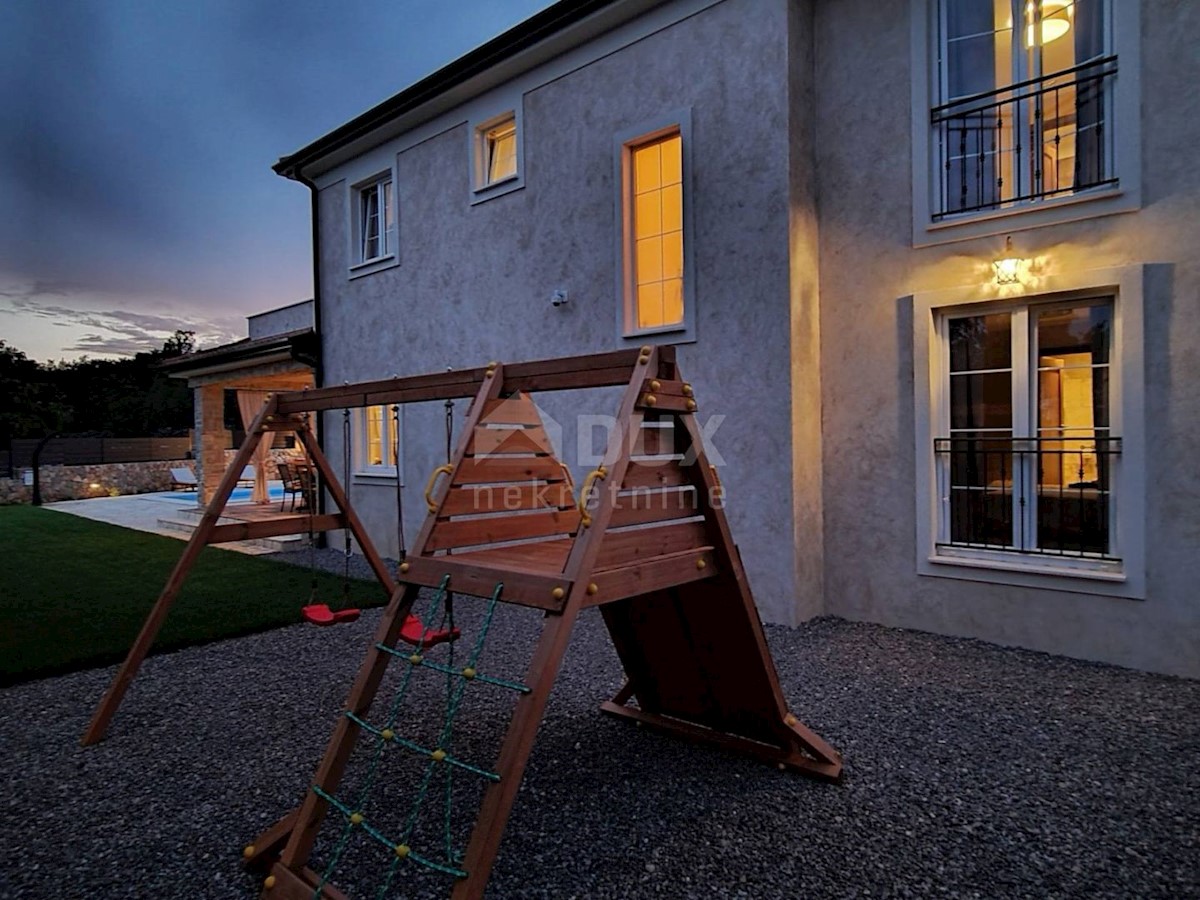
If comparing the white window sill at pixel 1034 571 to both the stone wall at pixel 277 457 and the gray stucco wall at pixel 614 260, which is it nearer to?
Answer: the gray stucco wall at pixel 614 260

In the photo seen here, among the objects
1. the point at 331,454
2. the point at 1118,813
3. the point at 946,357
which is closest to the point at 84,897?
the point at 1118,813

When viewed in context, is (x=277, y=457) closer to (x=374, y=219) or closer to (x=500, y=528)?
(x=374, y=219)

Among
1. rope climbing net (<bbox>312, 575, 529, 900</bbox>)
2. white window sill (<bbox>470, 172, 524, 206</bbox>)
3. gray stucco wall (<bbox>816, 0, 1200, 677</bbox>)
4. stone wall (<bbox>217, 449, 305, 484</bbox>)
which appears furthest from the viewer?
stone wall (<bbox>217, 449, 305, 484</bbox>)

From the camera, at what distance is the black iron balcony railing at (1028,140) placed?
15.8 feet

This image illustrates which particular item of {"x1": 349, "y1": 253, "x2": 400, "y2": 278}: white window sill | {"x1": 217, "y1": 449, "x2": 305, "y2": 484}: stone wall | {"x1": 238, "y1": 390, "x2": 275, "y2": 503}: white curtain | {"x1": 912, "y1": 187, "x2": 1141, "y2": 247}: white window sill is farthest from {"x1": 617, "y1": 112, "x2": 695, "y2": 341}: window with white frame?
{"x1": 217, "y1": 449, "x2": 305, "y2": 484}: stone wall

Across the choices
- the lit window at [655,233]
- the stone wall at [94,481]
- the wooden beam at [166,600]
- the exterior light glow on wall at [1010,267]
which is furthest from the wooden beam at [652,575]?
the stone wall at [94,481]

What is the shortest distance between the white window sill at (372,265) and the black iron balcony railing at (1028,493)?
22.9 ft

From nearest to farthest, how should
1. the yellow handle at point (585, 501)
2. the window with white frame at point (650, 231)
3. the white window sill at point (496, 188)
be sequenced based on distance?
the yellow handle at point (585, 501)
the window with white frame at point (650, 231)
the white window sill at point (496, 188)

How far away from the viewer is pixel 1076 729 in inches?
147

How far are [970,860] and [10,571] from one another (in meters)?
10.6

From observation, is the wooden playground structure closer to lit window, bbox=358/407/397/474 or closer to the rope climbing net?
the rope climbing net

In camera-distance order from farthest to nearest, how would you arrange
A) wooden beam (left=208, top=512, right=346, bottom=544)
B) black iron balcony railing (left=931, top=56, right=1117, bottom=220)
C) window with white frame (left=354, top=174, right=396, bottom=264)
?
window with white frame (left=354, top=174, right=396, bottom=264)
black iron balcony railing (left=931, top=56, right=1117, bottom=220)
wooden beam (left=208, top=512, right=346, bottom=544)

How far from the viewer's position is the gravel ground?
251cm

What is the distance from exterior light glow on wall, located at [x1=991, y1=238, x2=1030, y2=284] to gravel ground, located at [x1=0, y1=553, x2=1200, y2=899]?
262 centimetres
